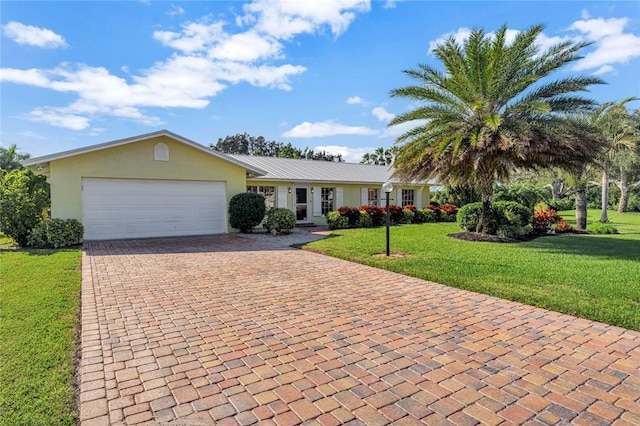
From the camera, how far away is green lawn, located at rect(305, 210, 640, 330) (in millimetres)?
5531

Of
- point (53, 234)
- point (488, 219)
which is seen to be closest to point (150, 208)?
point (53, 234)

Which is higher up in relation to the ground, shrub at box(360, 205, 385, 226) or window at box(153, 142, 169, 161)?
window at box(153, 142, 169, 161)

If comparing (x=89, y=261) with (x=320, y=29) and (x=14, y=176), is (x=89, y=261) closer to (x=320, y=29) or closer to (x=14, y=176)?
(x=14, y=176)

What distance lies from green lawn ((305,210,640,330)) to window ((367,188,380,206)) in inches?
372

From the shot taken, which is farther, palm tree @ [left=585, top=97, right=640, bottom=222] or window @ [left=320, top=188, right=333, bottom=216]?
palm tree @ [left=585, top=97, right=640, bottom=222]

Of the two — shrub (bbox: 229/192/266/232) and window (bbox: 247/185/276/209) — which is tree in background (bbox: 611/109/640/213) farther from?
shrub (bbox: 229/192/266/232)

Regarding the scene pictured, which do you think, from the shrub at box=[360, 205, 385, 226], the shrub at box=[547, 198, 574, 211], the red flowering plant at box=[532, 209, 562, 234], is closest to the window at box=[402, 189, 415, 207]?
the shrub at box=[360, 205, 385, 226]

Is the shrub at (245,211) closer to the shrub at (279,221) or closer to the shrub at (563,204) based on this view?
the shrub at (279,221)

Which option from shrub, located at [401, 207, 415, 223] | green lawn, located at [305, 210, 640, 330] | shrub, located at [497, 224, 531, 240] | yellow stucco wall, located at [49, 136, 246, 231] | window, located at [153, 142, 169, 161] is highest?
window, located at [153, 142, 169, 161]

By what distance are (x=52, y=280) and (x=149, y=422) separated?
5726 millimetres

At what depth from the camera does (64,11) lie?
361 inches

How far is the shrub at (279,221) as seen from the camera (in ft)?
49.8

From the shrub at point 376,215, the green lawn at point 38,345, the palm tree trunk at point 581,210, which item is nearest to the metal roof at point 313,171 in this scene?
the shrub at point 376,215

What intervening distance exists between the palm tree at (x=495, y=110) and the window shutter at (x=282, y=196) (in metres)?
7.90
